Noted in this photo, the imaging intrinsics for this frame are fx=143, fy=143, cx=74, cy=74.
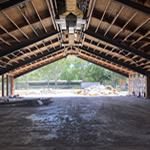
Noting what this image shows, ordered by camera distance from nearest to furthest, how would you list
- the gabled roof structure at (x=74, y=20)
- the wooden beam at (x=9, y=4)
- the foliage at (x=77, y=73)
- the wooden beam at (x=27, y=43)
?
the wooden beam at (x=9, y=4), the gabled roof structure at (x=74, y=20), the wooden beam at (x=27, y=43), the foliage at (x=77, y=73)

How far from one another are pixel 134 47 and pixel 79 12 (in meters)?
6.81

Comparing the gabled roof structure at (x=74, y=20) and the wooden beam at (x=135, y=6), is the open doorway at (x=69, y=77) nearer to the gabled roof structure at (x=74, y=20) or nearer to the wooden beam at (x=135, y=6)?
the gabled roof structure at (x=74, y=20)

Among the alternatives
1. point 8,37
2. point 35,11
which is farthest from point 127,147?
point 8,37

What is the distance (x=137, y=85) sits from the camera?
20.0 m

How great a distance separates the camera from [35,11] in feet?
26.9

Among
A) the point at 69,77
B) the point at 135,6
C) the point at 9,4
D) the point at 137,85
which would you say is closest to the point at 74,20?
the point at 135,6

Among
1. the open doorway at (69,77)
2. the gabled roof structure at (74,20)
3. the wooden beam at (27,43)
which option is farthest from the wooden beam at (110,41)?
the open doorway at (69,77)

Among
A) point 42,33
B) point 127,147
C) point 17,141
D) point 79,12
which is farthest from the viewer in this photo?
point 42,33

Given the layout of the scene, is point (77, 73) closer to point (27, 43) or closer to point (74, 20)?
point (27, 43)

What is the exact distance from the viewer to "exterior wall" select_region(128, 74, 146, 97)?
60.4 feet

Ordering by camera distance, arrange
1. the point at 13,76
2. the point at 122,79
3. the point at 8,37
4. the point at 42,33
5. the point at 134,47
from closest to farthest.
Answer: the point at 8,37, the point at 42,33, the point at 134,47, the point at 13,76, the point at 122,79

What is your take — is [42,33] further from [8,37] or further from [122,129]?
[122,129]

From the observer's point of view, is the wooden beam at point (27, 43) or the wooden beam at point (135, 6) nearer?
the wooden beam at point (135, 6)

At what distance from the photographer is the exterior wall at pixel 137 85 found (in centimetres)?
1840
